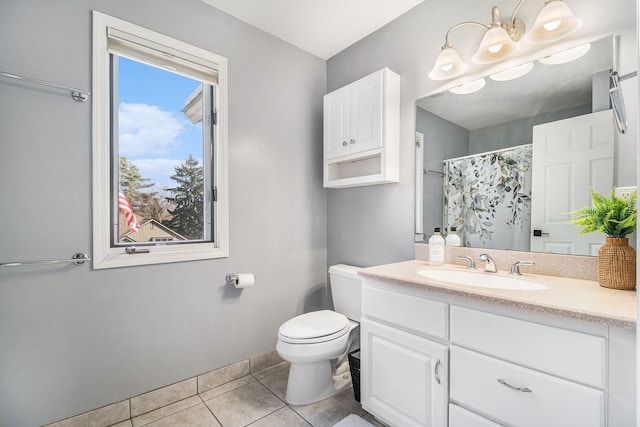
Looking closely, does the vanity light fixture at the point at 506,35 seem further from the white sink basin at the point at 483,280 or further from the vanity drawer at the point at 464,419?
the vanity drawer at the point at 464,419

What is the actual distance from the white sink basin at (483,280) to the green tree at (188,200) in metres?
1.45

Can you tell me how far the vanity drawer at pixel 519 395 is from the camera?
86 cm

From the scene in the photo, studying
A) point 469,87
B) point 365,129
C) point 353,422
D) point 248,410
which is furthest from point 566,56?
point 248,410

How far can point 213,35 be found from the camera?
75.6 inches

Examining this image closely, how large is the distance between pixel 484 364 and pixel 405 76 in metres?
1.75

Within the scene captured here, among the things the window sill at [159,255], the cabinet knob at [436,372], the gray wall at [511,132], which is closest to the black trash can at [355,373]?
the cabinet knob at [436,372]

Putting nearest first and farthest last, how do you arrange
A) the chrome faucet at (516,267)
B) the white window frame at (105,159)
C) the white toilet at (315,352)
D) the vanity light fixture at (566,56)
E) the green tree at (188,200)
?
the vanity light fixture at (566,56)
the chrome faucet at (516,267)
the white window frame at (105,159)
the white toilet at (315,352)
the green tree at (188,200)

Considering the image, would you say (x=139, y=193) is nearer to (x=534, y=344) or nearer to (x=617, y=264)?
(x=534, y=344)

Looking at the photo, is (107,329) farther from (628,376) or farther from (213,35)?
(628,376)

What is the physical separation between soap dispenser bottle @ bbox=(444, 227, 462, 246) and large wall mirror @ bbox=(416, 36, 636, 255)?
3cm

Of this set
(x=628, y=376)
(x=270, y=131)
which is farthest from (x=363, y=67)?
(x=628, y=376)

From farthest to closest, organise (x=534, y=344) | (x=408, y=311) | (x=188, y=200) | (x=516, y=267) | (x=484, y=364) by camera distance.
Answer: (x=188, y=200) < (x=516, y=267) < (x=408, y=311) < (x=484, y=364) < (x=534, y=344)

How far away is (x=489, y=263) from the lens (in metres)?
1.49

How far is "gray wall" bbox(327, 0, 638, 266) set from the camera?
120 centimetres
